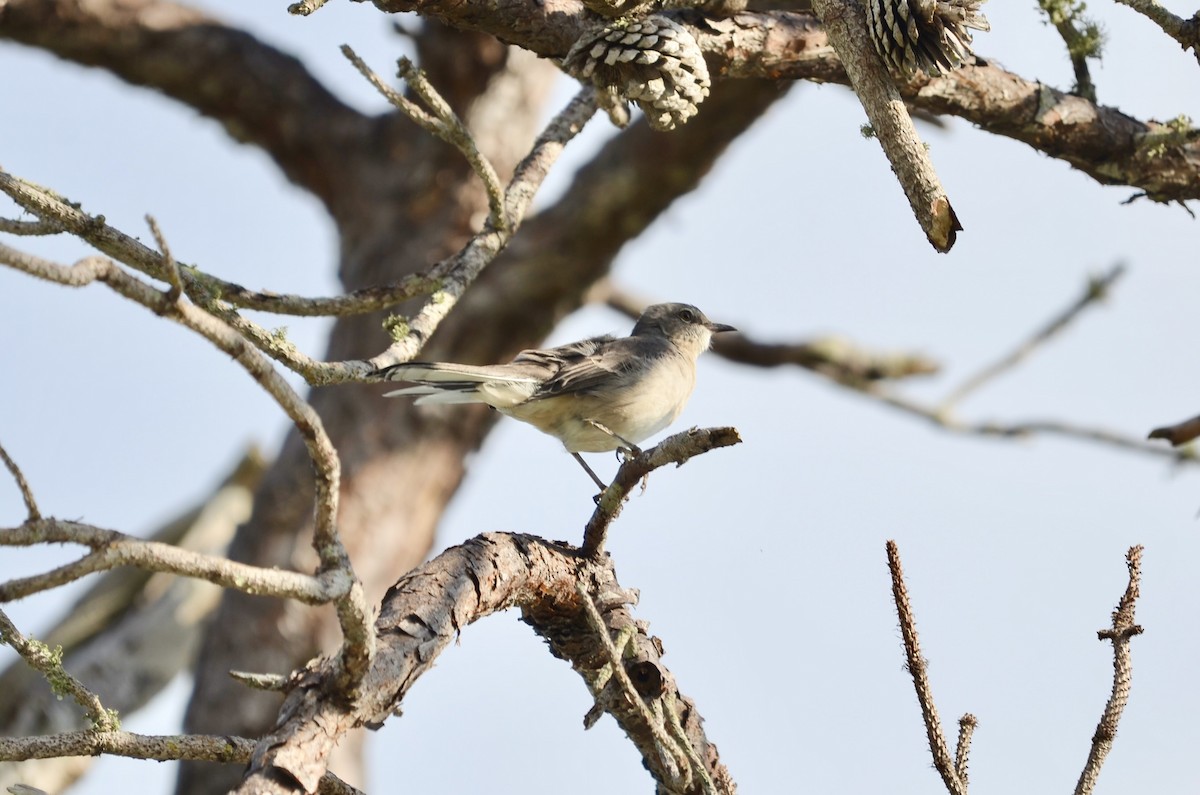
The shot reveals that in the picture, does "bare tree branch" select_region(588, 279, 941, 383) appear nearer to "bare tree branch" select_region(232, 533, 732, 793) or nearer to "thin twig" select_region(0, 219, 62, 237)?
"bare tree branch" select_region(232, 533, 732, 793)

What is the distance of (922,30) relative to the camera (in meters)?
2.89

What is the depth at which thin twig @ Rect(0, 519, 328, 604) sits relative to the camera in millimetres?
1999

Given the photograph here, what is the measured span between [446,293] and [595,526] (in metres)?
0.74

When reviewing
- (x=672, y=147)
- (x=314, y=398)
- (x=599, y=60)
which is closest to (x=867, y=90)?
(x=599, y=60)

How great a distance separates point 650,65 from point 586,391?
255 centimetres

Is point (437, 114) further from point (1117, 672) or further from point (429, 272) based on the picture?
point (1117, 672)

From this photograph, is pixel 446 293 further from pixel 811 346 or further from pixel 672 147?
pixel 811 346

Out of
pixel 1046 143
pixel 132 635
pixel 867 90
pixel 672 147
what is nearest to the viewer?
pixel 867 90

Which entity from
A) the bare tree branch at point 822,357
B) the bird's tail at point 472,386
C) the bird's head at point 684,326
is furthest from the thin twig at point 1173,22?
the bare tree branch at point 822,357

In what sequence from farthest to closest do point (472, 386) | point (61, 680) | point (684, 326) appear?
point (684, 326) → point (472, 386) → point (61, 680)

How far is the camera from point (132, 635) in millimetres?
10406

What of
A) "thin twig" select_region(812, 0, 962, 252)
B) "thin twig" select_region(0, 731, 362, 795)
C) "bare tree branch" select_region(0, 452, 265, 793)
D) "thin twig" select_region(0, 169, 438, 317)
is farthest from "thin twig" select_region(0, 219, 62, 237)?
"bare tree branch" select_region(0, 452, 265, 793)

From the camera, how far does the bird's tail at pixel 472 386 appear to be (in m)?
4.82

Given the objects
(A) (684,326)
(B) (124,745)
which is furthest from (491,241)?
(A) (684,326)
